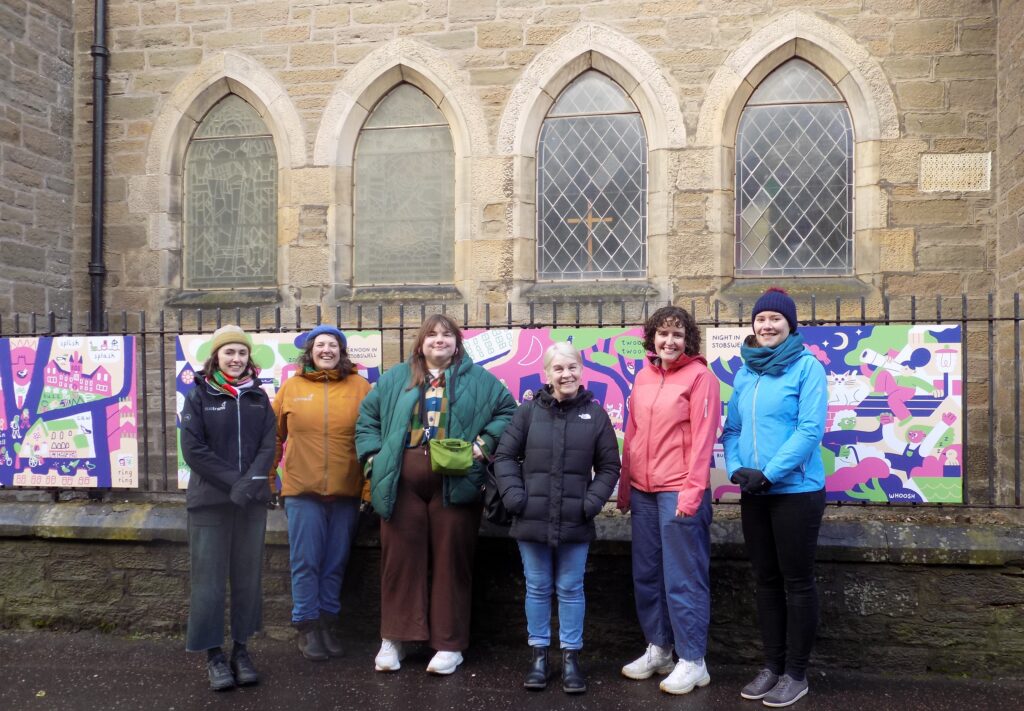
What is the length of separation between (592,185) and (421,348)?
3899 millimetres

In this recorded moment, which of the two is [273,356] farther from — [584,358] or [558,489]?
[558,489]

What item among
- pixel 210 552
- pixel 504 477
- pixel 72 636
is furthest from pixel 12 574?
pixel 504 477

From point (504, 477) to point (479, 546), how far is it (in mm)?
814

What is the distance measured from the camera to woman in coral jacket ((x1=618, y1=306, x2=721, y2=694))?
3.99 meters

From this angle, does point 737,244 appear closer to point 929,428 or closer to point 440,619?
point 929,428

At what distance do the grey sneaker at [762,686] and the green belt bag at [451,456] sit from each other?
1.60 meters

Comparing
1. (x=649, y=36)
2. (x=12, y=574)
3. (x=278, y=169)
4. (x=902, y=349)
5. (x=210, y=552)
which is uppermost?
(x=649, y=36)

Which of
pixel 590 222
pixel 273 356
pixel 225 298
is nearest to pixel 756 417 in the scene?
pixel 273 356

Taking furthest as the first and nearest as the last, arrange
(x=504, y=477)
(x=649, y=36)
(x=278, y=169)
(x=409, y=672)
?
1. (x=278, y=169)
2. (x=649, y=36)
3. (x=409, y=672)
4. (x=504, y=477)

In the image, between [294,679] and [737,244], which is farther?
[737,244]

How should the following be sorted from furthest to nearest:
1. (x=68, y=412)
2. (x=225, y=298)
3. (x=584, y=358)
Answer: (x=225, y=298)
(x=68, y=412)
(x=584, y=358)

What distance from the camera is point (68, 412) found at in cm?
541

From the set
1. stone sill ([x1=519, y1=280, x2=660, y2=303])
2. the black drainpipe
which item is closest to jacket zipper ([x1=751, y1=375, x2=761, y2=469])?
stone sill ([x1=519, y1=280, x2=660, y2=303])

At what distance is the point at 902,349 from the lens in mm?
4605
